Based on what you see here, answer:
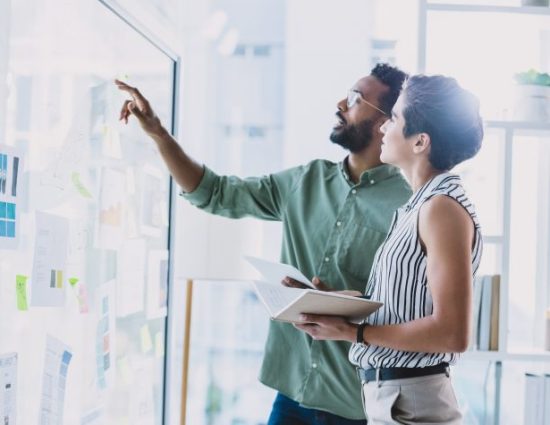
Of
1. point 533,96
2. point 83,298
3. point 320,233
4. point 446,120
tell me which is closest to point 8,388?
point 83,298

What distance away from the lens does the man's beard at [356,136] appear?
2094 mm

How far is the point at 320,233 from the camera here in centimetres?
208

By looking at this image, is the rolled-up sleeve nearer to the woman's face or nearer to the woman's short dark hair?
the woman's face

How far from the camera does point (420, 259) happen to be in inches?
58.8

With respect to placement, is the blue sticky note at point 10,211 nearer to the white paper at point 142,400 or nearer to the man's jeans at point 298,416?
the man's jeans at point 298,416

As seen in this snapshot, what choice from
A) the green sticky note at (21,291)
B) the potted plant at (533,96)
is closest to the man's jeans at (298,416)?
the green sticky note at (21,291)

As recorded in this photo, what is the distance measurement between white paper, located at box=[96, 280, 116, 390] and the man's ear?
0.96 m

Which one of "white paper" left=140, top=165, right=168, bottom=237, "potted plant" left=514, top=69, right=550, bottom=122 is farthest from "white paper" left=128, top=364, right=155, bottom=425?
"potted plant" left=514, top=69, right=550, bottom=122

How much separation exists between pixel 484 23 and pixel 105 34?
1587 mm

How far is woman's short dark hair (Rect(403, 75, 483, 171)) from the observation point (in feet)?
5.08

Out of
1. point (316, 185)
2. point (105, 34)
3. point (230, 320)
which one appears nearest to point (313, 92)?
point (230, 320)

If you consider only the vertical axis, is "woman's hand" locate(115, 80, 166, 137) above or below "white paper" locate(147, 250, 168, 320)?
above

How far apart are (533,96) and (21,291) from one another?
6.65 feet

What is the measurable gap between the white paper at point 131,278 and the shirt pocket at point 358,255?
664 mm
